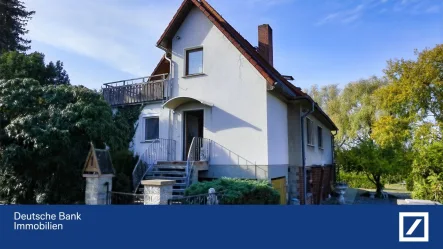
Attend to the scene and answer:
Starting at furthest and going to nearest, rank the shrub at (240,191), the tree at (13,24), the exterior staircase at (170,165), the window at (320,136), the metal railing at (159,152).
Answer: the tree at (13,24) < the window at (320,136) < the metal railing at (159,152) < the exterior staircase at (170,165) < the shrub at (240,191)

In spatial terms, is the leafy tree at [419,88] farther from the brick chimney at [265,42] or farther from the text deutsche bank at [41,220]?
the text deutsche bank at [41,220]

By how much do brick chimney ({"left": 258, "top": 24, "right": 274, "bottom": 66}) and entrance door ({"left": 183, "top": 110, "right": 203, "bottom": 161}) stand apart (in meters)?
5.60

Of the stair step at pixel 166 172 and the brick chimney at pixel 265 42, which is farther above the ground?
the brick chimney at pixel 265 42

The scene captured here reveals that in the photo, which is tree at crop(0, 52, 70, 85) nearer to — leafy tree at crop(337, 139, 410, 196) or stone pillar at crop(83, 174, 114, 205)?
stone pillar at crop(83, 174, 114, 205)

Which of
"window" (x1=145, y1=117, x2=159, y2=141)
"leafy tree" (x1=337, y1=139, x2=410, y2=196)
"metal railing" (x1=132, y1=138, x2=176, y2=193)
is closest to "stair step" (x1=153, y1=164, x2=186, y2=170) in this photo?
"metal railing" (x1=132, y1=138, x2=176, y2=193)

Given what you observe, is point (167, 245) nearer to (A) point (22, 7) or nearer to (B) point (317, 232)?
(B) point (317, 232)

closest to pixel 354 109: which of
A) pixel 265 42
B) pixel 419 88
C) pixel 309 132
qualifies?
pixel 419 88

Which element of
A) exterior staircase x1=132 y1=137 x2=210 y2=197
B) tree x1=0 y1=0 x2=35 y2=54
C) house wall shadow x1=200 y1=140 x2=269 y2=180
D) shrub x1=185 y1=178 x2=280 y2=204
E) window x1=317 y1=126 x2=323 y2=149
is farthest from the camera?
tree x1=0 y1=0 x2=35 y2=54

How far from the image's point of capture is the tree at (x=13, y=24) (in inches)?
986

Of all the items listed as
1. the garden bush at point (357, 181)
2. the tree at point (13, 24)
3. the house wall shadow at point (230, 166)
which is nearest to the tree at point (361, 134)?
the garden bush at point (357, 181)

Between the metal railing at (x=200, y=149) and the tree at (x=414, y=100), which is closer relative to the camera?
the metal railing at (x=200, y=149)

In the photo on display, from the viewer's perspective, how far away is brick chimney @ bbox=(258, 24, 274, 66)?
57.4 ft

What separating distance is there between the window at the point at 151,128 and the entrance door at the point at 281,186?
5851 mm

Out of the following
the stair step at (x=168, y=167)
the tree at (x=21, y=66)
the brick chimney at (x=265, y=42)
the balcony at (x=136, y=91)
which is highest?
the brick chimney at (x=265, y=42)
